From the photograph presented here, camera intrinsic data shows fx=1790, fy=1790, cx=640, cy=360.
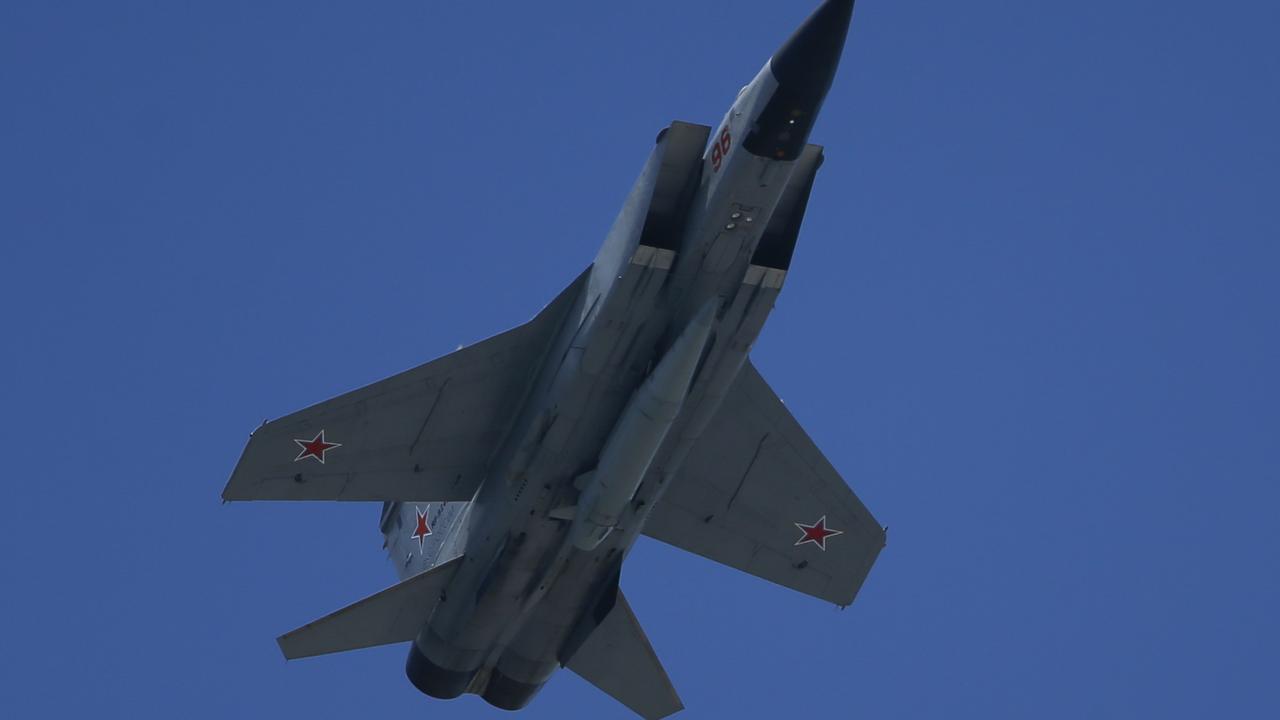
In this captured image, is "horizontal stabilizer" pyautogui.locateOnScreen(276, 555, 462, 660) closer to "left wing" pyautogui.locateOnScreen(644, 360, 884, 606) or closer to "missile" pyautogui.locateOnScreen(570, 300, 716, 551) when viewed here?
"missile" pyautogui.locateOnScreen(570, 300, 716, 551)

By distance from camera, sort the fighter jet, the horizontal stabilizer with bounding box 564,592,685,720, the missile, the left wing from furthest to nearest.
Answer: the horizontal stabilizer with bounding box 564,592,685,720, the left wing, the missile, the fighter jet

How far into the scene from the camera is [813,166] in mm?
21297

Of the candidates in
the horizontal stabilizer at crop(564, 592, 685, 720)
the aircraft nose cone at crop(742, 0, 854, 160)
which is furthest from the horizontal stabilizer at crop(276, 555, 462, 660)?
the aircraft nose cone at crop(742, 0, 854, 160)

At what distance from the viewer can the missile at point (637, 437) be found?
21.1 meters

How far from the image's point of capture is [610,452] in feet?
73.3

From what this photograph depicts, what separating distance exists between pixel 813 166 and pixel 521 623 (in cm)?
820

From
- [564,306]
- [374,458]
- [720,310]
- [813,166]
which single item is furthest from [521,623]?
[813,166]

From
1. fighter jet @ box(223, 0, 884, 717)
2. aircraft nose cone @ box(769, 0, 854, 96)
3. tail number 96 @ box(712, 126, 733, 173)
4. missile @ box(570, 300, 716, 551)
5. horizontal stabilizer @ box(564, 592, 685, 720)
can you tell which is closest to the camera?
aircraft nose cone @ box(769, 0, 854, 96)

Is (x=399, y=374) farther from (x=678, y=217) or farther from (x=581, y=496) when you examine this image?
(x=678, y=217)

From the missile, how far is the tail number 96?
1.61 meters

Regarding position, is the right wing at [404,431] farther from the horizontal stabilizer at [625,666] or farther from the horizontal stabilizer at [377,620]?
the horizontal stabilizer at [625,666]

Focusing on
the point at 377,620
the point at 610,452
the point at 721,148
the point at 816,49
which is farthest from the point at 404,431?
the point at 816,49

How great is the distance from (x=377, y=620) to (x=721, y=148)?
30.4ft

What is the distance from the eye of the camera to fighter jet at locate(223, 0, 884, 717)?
2098 centimetres
